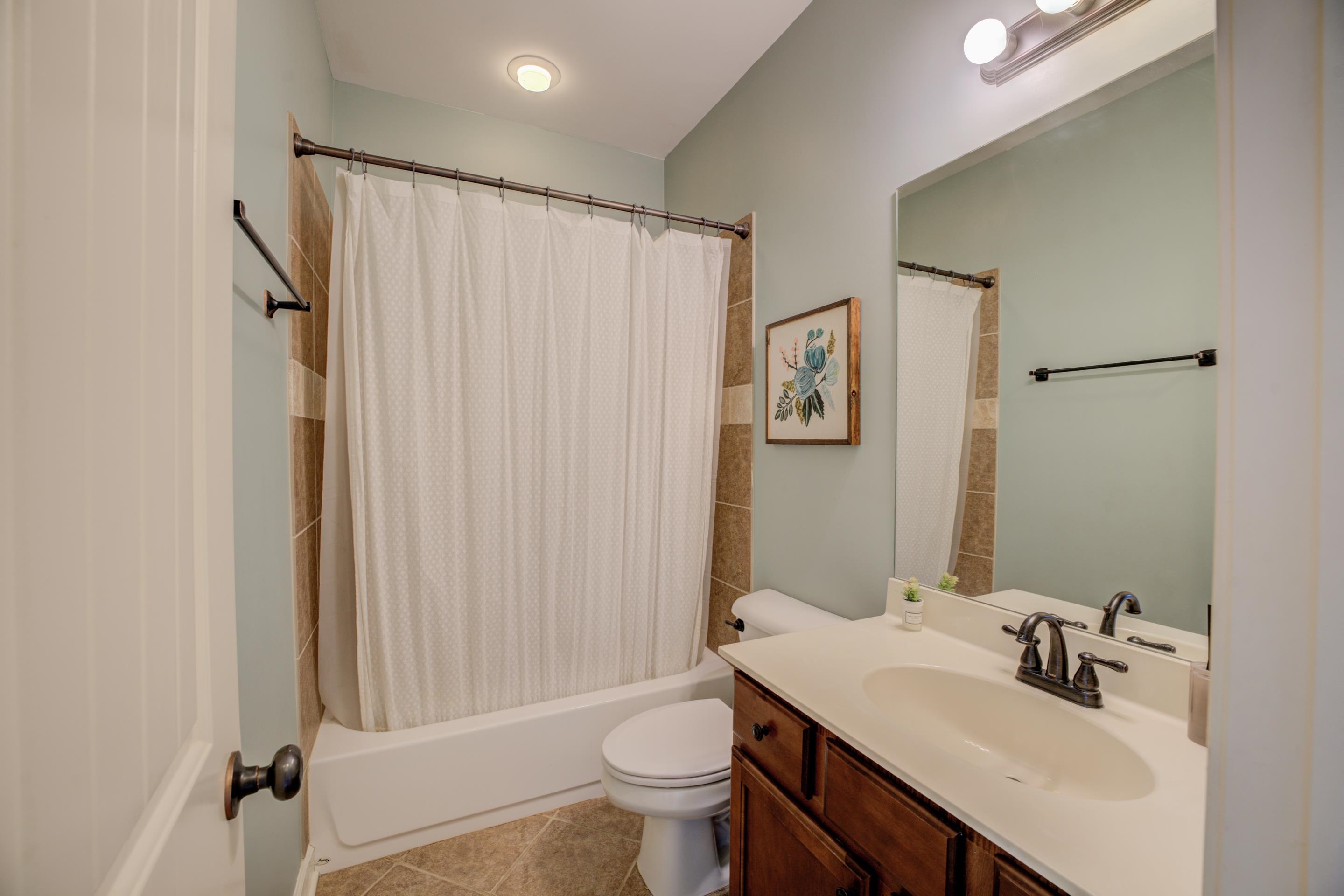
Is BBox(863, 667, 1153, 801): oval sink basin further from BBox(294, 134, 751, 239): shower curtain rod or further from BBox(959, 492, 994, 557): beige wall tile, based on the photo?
BBox(294, 134, 751, 239): shower curtain rod

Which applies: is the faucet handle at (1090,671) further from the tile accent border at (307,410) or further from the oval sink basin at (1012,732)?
the tile accent border at (307,410)

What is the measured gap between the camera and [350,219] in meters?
1.60

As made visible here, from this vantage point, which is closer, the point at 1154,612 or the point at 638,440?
the point at 1154,612

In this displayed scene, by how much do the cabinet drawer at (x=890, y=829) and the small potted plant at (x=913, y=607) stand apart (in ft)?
1.67

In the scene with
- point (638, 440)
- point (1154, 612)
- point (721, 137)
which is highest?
point (721, 137)

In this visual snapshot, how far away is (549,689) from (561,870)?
518mm

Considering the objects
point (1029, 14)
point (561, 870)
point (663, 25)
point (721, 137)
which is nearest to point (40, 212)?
point (1029, 14)

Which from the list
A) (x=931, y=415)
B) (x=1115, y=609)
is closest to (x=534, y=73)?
(x=931, y=415)

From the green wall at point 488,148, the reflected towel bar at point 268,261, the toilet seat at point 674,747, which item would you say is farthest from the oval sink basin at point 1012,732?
the green wall at point 488,148

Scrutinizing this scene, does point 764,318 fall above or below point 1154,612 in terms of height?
above

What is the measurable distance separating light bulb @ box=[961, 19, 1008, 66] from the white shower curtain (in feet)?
1.53

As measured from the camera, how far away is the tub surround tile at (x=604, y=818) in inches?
67.1

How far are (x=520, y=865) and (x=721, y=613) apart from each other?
3.52 ft

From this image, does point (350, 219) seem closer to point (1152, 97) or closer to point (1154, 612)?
point (1152, 97)
